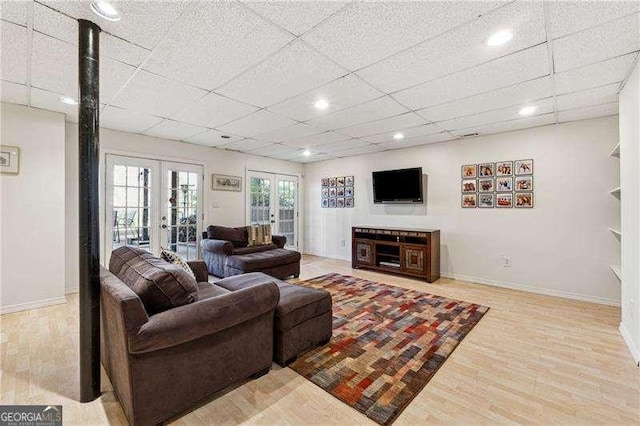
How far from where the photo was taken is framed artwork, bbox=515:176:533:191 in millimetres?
4125

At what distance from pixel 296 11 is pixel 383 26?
57cm

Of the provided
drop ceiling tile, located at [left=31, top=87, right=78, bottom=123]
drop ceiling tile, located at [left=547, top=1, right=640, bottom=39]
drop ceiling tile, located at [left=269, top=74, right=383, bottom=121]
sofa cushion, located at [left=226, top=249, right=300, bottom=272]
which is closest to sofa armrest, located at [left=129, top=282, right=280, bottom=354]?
drop ceiling tile, located at [left=269, top=74, right=383, bottom=121]

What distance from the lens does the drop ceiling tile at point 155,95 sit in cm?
263

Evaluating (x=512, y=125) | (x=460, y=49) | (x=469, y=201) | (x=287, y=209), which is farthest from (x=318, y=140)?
(x=460, y=49)

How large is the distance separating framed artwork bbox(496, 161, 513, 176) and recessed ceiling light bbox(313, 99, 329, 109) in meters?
2.96

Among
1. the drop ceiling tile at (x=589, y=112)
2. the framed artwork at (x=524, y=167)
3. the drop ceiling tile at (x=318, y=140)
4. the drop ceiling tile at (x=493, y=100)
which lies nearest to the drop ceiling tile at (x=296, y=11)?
the drop ceiling tile at (x=493, y=100)

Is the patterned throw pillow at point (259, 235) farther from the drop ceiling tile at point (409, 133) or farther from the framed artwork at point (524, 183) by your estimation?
the framed artwork at point (524, 183)

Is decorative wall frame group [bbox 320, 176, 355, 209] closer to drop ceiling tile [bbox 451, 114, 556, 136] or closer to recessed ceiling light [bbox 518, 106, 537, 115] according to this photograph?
drop ceiling tile [bbox 451, 114, 556, 136]

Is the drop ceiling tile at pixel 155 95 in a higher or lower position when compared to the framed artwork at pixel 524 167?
higher

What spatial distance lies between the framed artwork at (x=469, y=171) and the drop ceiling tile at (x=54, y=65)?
16.4ft

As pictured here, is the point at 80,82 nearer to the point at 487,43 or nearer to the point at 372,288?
the point at 487,43

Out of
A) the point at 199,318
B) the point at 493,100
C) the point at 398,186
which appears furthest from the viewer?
the point at 398,186

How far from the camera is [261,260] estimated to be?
14.2 ft

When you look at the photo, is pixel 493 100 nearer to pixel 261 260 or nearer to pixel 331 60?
pixel 331 60
